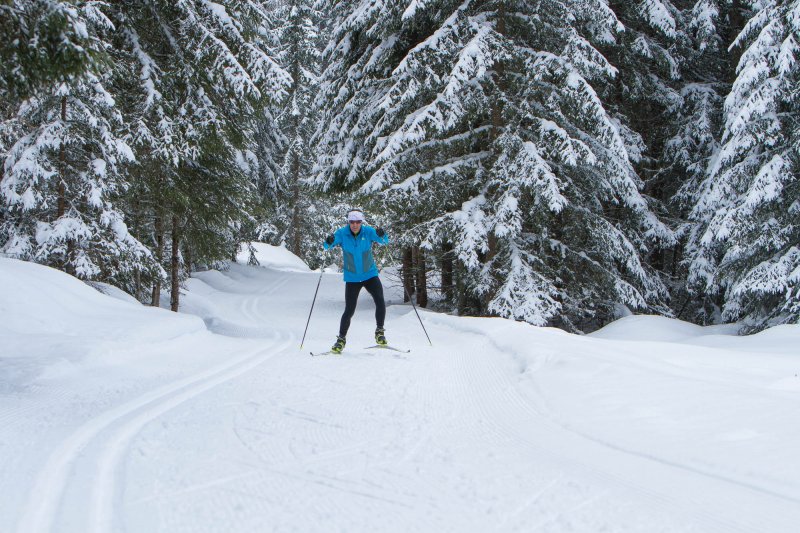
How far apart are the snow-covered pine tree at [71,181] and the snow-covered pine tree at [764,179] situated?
453 inches

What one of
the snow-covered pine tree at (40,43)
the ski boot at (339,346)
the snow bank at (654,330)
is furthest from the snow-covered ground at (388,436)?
the snow bank at (654,330)

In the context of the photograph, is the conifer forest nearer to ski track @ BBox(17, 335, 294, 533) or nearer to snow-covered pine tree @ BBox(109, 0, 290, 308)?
snow-covered pine tree @ BBox(109, 0, 290, 308)

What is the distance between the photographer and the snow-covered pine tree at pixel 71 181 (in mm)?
9023

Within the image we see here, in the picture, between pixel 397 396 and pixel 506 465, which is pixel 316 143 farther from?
pixel 506 465

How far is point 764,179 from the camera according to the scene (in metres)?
10.5

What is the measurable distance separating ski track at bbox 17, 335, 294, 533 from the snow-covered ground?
0.02 metres

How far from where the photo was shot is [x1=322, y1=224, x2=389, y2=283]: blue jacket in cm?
796

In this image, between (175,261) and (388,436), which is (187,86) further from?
(388,436)

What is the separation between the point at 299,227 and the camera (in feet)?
113

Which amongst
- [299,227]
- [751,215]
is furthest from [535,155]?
[299,227]

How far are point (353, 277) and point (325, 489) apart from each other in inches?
208

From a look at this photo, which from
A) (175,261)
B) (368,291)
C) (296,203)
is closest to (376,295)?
(368,291)

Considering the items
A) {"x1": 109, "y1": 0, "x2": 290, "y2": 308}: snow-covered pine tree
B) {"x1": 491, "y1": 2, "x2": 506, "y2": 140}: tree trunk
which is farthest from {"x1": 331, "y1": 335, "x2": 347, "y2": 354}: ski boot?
{"x1": 491, "y1": 2, "x2": 506, "y2": 140}: tree trunk

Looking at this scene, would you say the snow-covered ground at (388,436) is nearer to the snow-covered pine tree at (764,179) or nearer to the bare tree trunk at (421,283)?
the snow-covered pine tree at (764,179)
